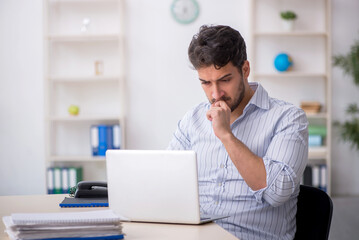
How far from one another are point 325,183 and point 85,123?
2367mm

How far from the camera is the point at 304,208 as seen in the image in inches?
64.5

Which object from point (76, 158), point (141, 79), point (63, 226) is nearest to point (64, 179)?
point (76, 158)

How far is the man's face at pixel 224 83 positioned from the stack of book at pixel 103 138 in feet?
9.17

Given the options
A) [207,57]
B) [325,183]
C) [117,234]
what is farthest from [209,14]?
[117,234]

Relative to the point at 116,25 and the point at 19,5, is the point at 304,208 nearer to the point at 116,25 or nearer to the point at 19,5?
the point at 116,25

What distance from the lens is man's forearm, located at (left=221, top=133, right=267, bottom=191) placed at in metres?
1.57

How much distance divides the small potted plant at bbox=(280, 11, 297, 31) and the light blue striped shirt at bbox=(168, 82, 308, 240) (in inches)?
115

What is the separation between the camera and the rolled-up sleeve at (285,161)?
155 cm

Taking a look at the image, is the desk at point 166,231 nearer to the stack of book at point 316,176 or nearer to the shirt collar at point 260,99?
the shirt collar at point 260,99

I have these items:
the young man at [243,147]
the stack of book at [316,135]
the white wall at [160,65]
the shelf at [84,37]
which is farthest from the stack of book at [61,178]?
the young man at [243,147]

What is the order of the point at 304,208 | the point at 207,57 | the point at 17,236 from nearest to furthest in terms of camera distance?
the point at 17,236 < the point at 304,208 < the point at 207,57

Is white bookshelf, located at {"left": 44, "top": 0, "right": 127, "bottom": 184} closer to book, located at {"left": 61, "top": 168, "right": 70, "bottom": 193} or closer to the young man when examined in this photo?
book, located at {"left": 61, "top": 168, "right": 70, "bottom": 193}

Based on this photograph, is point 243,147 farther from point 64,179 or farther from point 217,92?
point 64,179

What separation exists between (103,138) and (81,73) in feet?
2.46
